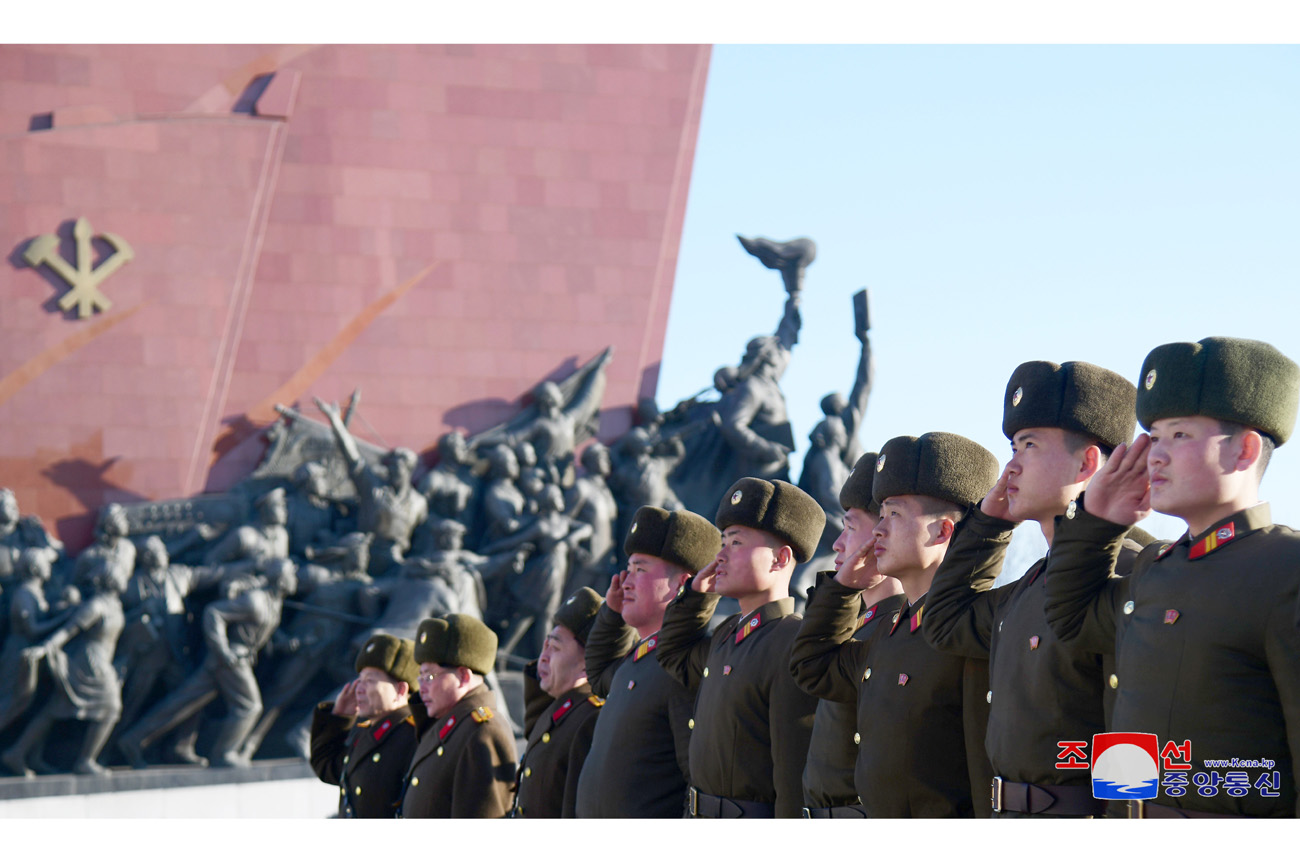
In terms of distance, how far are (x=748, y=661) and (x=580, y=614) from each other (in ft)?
3.84

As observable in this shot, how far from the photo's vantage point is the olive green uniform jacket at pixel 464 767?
432 cm

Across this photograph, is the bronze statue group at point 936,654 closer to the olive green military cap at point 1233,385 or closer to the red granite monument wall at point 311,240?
the olive green military cap at point 1233,385

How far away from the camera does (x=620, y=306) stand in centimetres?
1161

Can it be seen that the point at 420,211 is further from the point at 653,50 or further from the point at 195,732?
the point at 195,732

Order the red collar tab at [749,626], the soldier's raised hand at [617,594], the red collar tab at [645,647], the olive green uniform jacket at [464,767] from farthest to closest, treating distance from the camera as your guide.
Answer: the olive green uniform jacket at [464,767] → the soldier's raised hand at [617,594] → the red collar tab at [645,647] → the red collar tab at [749,626]

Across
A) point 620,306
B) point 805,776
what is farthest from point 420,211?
point 805,776

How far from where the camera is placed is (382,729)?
488 cm

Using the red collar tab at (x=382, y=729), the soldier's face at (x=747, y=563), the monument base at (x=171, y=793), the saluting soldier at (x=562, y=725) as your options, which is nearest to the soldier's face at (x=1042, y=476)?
the soldier's face at (x=747, y=563)

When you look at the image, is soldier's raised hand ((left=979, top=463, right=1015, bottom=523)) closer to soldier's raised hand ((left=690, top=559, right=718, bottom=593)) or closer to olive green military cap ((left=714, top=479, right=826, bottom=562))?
olive green military cap ((left=714, top=479, right=826, bottom=562))

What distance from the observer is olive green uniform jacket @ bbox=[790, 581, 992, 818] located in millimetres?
2883

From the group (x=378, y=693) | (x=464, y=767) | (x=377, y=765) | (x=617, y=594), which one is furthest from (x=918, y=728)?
(x=378, y=693)

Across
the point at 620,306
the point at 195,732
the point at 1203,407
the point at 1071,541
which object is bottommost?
the point at 195,732

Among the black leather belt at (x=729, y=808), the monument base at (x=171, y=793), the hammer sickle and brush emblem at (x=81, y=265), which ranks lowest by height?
the monument base at (x=171, y=793)

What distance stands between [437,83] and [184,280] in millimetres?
2380
